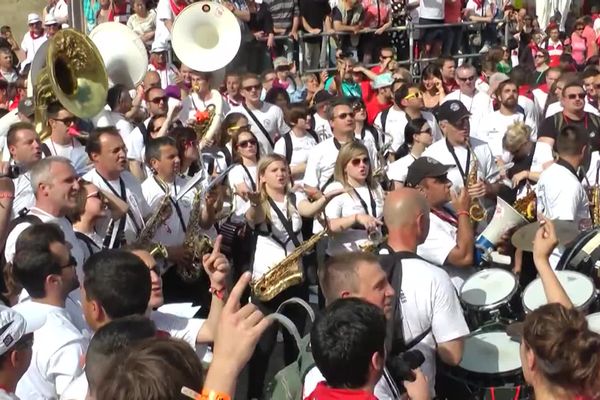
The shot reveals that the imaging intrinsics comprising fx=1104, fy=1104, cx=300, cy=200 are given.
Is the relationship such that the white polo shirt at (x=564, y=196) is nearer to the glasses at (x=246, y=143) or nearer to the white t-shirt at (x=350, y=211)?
the white t-shirt at (x=350, y=211)

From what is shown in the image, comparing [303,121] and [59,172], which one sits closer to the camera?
[59,172]

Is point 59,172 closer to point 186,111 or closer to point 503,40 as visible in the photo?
Answer: point 186,111

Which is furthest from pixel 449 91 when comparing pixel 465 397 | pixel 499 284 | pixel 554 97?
pixel 465 397

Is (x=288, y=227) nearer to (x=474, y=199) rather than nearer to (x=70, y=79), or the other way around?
(x=474, y=199)

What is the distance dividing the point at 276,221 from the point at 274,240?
0.42 feet

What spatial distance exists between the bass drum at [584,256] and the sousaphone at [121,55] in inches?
237

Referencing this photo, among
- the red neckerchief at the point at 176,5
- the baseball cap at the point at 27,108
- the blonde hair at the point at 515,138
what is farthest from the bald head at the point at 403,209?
the red neckerchief at the point at 176,5

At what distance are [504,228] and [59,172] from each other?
2830mm

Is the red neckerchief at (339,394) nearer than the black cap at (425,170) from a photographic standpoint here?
Yes

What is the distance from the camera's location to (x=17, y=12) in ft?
62.5

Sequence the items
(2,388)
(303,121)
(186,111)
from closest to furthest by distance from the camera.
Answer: (2,388) < (303,121) < (186,111)

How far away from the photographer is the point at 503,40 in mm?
17609

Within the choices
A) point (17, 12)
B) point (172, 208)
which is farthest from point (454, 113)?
point (17, 12)

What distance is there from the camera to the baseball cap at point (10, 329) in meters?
3.62
